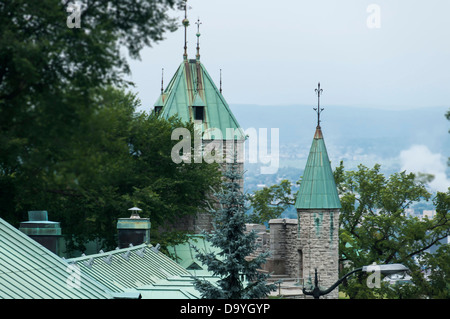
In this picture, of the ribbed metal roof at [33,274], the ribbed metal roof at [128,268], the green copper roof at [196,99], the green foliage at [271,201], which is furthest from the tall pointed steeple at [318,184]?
the ribbed metal roof at [33,274]

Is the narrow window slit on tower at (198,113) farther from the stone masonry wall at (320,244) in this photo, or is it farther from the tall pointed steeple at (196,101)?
the stone masonry wall at (320,244)

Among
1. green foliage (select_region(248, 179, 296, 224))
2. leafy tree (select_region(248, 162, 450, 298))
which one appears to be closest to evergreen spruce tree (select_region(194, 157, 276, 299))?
leafy tree (select_region(248, 162, 450, 298))

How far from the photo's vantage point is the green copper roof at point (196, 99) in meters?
57.8

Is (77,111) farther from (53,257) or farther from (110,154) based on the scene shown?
(53,257)

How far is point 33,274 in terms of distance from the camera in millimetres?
17125

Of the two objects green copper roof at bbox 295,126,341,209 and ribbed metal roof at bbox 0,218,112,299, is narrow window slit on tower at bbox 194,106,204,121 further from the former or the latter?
ribbed metal roof at bbox 0,218,112,299

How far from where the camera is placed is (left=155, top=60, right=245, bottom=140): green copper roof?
57781 mm

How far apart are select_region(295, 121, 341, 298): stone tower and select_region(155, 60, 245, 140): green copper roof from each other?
1291 centimetres

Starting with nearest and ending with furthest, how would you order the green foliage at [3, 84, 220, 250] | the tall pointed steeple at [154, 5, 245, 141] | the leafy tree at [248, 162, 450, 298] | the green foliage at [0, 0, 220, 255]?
the green foliage at [0, 0, 220, 255], the green foliage at [3, 84, 220, 250], the leafy tree at [248, 162, 450, 298], the tall pointed steeple at [154, 5, 245, 141]

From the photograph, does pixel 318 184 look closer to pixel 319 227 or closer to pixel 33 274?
pixel 319 227

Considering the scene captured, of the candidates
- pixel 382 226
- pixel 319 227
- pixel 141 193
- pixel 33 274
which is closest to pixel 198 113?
pixel 382 226

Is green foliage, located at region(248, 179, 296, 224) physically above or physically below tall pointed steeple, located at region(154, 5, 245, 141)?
below

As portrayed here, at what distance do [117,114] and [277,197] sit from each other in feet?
171

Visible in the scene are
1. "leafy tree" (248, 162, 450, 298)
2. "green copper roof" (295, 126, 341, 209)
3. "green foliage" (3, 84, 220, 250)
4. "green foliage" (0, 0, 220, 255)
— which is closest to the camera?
"green foliage" (0, 0, 220, 255)
